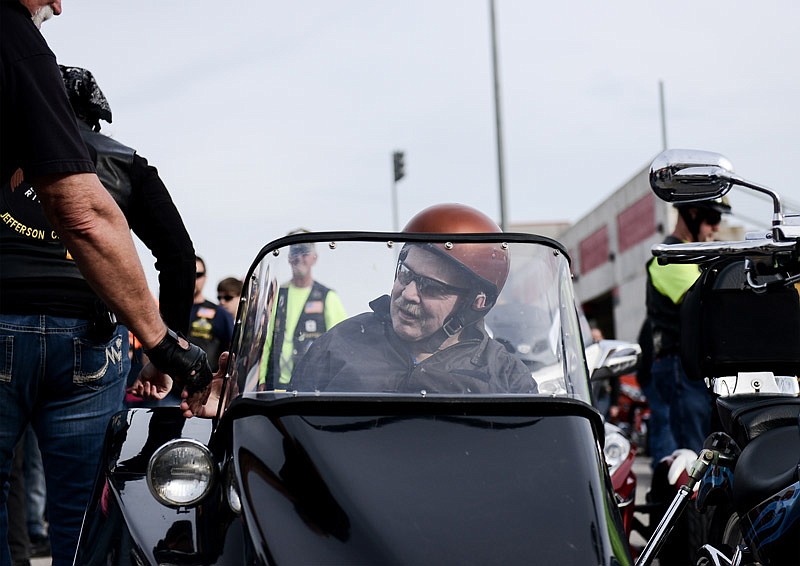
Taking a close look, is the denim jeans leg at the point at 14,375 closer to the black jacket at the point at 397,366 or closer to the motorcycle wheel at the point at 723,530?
the black jacket at the point at 397,366

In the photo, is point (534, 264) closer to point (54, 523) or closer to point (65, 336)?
point (65, 336)

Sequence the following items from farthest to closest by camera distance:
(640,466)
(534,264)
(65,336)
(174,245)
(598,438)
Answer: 1. (640,466)
2. (174,245)
3. (65,336)
4. (534,264)
5. (598,438)

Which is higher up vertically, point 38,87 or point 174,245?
point 38,87

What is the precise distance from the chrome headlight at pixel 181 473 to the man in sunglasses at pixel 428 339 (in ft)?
1.05

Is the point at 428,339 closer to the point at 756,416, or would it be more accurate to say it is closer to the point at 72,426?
the point at 756,416

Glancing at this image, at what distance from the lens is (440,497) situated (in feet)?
8.83

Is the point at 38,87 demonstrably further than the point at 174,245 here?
No

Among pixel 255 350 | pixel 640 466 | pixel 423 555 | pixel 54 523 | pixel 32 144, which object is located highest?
pixel 32 144

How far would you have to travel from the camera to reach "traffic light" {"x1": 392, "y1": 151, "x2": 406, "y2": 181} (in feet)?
80.6

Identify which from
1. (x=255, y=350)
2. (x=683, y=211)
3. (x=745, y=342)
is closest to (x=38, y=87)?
(x=255, y=350)

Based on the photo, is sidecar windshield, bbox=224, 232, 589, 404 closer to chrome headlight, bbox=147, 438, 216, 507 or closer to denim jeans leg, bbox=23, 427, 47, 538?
chrome headlight, bbox=147, 438, 216, 507

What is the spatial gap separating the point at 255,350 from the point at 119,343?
109 centimetres

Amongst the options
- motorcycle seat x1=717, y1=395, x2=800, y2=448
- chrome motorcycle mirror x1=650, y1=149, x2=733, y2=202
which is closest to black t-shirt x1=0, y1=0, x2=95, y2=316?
chrome motorcycle mirror x1=650, y1=149, x2=733, y2=202

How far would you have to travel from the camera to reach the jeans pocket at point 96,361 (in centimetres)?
391
